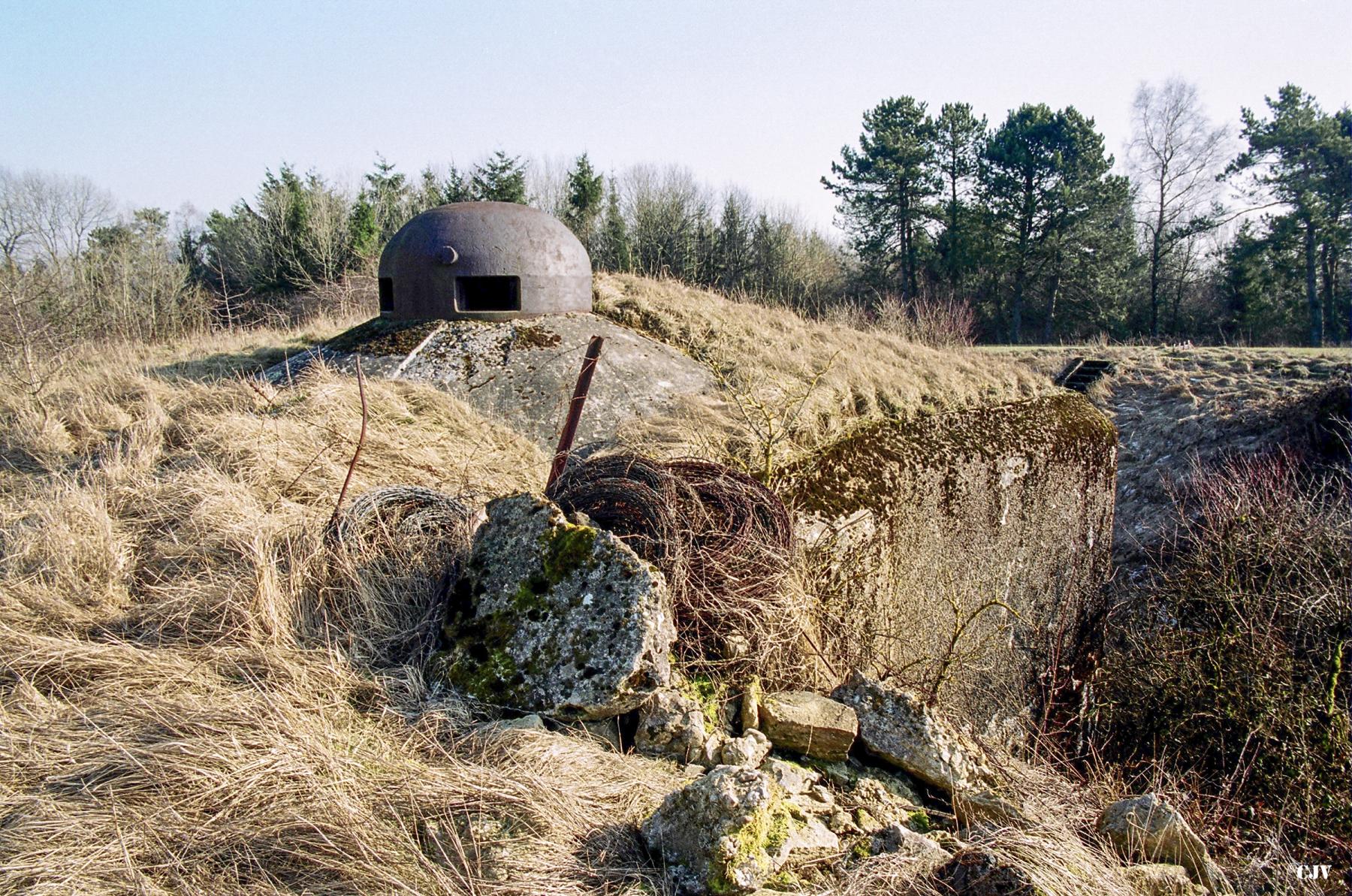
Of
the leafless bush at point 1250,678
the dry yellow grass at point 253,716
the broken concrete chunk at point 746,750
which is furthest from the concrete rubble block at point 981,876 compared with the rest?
the leafless bush at point 1250,678

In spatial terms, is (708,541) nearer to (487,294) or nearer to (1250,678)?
(487,294)

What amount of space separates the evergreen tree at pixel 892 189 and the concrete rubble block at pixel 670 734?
108 ft

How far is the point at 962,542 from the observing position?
6789mm

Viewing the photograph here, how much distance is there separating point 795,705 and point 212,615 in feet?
8.32

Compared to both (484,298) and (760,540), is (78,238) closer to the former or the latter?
(484,298)

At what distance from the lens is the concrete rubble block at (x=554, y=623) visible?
316 cm

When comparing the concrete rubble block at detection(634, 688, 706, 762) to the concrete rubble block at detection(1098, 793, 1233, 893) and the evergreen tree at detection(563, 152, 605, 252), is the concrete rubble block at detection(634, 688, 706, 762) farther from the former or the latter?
the evergreen tree at detection(563, 152, 605, 252)

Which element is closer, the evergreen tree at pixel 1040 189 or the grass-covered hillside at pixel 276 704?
the grass-covered hillside at pixel 276 704

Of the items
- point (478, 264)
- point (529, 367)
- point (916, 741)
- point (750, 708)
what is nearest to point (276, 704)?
point (750, 708)

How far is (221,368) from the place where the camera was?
9680 mm

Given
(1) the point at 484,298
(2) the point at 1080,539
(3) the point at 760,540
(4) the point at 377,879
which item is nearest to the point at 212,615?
(4) the point at 377,879

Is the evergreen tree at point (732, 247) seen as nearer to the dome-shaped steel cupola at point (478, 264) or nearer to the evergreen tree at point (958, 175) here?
the evergreen tree at point (958, 175)

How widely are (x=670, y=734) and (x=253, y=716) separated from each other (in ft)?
4.84

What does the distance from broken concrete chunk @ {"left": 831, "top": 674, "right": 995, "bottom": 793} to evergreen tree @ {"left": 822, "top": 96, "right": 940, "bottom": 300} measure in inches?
1274
